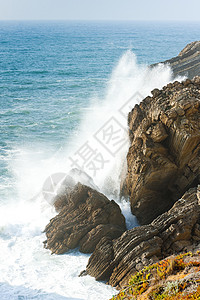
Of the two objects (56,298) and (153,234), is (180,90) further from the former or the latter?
(56,298)

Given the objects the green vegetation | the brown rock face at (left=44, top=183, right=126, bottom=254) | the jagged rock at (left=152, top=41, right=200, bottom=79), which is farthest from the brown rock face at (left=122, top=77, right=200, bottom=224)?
the jagged rock at (left=152, top=41, right=200, bottom=79)

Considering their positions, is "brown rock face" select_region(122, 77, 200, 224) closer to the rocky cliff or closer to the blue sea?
the rocky cliff

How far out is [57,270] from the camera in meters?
13.9

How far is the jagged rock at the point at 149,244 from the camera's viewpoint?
12203mm

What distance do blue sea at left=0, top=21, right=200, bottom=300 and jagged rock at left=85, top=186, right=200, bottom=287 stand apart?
2.15 feet

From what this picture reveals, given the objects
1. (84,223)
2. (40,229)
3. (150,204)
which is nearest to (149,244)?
(150,204)

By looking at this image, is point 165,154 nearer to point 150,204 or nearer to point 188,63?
point 150,204

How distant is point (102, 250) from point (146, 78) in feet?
81.1

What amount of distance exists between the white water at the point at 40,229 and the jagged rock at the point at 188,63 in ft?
3.09

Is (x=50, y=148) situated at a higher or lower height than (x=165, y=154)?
higher

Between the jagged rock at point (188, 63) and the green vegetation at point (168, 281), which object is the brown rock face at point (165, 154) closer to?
the green vegetation at point (168, 281)

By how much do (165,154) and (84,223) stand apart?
489 cm

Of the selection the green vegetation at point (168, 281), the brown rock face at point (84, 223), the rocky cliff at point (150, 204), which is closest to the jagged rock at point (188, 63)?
the rocky cliff at point (150, 204)

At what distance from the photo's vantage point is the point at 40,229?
55.1 ft
